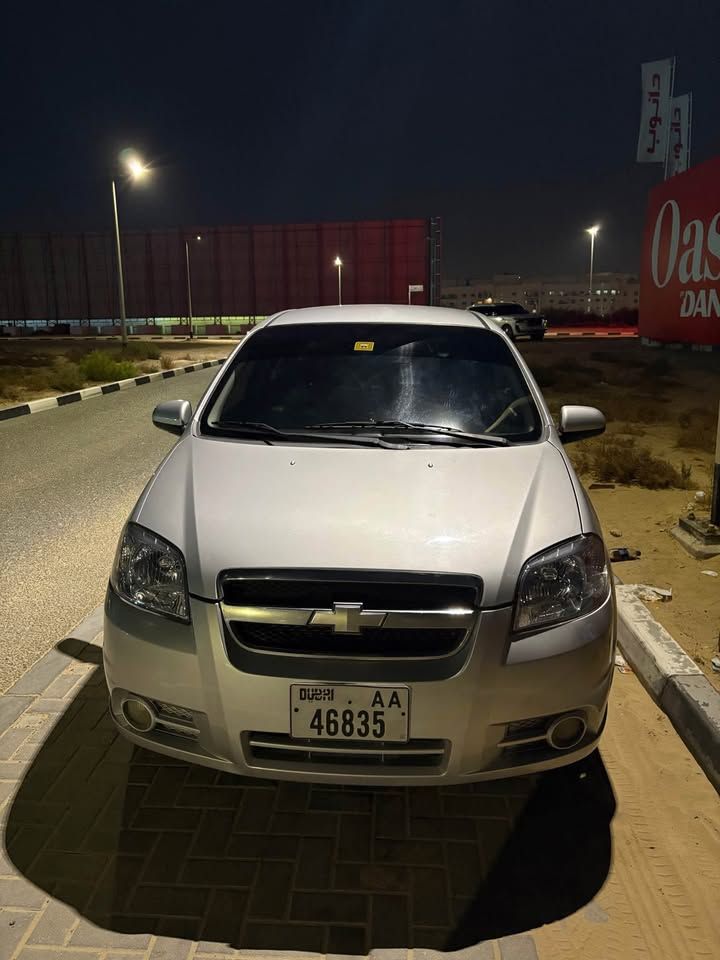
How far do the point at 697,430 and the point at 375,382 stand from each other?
25.5 feet

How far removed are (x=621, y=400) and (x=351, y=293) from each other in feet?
141

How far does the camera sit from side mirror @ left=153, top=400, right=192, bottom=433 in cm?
364

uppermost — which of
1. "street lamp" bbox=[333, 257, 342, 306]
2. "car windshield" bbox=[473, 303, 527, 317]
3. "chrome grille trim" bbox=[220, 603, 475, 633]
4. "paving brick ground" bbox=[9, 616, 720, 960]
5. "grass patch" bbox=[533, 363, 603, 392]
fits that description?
"street lamp" bbox=[333, 257, 342, 306]

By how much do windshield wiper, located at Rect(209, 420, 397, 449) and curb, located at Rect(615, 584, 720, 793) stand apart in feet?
5.32

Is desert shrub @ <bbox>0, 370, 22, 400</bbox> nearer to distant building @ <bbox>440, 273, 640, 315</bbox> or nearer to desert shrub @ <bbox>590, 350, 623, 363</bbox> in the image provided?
desert shrub @ <bbox>590, 350, 623, 363</bbox>

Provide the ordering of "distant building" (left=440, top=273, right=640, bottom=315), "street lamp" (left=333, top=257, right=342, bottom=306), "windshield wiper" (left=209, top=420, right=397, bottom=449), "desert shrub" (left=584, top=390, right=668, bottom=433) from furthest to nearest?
"distant building" (left=440, top=273, right=640, bottom=315), "street lamp" (left=333, top=257, right=342, bottom=306), "desert shrub" (left=584, top=390, right=668, bottom=433), "windshield wiper" (left=209, top=420, right=397, bottom=449)

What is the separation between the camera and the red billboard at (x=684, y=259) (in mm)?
20891

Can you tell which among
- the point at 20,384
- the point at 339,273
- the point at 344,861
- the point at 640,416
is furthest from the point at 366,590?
the point at 339,273

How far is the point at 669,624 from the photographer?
412 centimetres

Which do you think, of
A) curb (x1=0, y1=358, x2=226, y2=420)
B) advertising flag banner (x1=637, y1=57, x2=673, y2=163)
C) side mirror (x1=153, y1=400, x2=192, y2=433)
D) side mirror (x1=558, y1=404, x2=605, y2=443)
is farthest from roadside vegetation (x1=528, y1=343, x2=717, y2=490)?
advertising flag banner (x1=637, y1=57, x2=673, y2=163)

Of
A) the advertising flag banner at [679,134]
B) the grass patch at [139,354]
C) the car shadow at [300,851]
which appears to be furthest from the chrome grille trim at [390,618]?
the advertising flag banner at [679,134]

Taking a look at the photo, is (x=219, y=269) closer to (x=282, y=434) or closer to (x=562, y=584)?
(x=282, y=434)

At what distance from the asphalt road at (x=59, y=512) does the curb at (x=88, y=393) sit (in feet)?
1.66

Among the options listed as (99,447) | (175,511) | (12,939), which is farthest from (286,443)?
(99,447)
